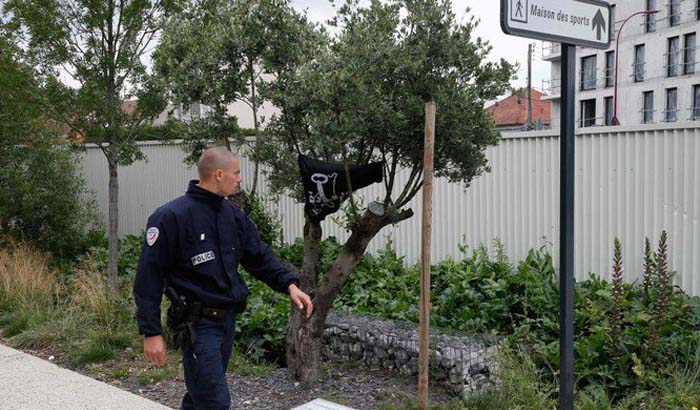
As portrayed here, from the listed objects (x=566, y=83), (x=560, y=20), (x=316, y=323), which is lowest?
(x=316, y=323)

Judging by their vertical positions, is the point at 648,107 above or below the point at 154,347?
above

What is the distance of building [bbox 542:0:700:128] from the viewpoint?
51.5 m

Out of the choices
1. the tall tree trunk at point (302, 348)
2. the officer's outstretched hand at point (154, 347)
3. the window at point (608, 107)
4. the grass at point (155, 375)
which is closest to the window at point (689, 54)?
the window at point (608, 107)

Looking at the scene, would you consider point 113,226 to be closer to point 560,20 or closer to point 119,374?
point 119,374

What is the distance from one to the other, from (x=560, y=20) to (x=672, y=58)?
55780 mm

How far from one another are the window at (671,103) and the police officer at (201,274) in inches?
2136

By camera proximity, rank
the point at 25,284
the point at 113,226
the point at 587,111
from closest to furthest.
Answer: the point at 25,284 < the point at 113,226 < the point at 587,111

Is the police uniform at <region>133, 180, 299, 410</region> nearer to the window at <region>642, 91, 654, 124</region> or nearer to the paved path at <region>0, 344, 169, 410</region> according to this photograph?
the paved path at <region>0, 344, 169, 410</region>

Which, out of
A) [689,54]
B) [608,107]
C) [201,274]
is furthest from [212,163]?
[608,107]

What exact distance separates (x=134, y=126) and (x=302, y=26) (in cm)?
450

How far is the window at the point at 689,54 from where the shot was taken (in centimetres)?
5122

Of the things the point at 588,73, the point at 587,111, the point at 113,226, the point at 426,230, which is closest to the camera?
the point at 426,230

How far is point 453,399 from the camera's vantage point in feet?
17.2

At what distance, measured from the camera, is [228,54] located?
5648 mm
